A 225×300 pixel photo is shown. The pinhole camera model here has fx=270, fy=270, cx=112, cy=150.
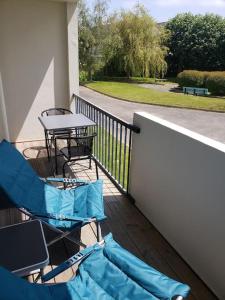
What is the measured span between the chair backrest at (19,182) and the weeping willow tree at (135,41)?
20.1 metres

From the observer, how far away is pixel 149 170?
2879mm

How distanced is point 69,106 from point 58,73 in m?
0.67

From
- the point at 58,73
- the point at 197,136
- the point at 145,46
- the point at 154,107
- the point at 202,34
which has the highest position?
the point at 202,34

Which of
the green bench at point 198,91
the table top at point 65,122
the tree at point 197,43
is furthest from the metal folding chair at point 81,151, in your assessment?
the tree at point 197,43

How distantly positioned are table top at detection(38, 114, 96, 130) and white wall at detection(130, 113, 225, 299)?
1.07 metres

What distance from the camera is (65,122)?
395 cm

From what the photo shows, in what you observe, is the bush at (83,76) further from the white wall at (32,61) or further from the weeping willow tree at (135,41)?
the white wall at (32,61)

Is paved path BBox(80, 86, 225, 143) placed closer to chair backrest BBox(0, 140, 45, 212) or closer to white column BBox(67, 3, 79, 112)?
white column BBox(67, 3, 79, 112)

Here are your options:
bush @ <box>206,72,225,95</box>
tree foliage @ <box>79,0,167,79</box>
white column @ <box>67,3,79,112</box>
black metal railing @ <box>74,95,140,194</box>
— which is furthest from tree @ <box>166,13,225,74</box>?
black metal railing @ <box>74,95,140,194</box>

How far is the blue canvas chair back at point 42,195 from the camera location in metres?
2.14

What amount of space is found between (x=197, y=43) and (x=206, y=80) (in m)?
12.5

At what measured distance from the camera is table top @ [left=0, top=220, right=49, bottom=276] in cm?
141

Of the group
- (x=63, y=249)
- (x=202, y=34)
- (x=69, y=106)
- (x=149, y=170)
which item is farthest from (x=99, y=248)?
(x=202, y=34)

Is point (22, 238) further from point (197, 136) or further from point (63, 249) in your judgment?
point (197, 136)
